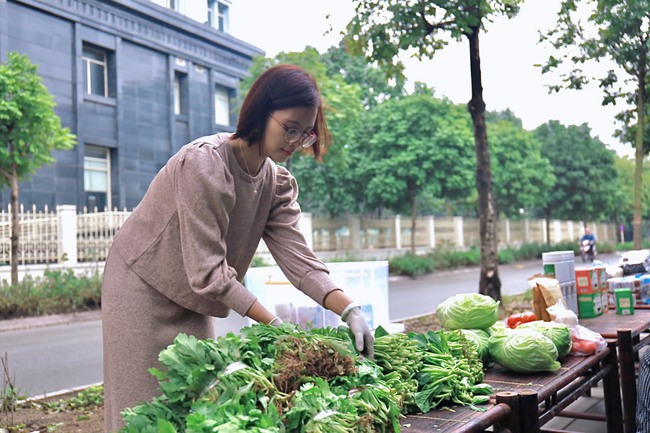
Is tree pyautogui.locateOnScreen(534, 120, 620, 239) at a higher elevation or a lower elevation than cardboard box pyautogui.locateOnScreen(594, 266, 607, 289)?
higher

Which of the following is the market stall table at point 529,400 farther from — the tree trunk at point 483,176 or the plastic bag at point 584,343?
the tree trunk at point 483,176

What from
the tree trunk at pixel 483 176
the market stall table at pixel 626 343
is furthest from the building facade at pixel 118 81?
the market stall table at pixel 626 343

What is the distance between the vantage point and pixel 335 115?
19.2m

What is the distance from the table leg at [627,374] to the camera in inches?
131

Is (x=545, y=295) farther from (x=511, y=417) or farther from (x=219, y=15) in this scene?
(x=219, y=15)

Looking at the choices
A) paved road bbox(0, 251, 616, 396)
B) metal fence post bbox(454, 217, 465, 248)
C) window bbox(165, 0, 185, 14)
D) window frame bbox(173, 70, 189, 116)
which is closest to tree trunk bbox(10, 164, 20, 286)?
paved road bbox(0, 251, 616, 396)

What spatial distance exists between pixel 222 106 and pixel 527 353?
27.1 m

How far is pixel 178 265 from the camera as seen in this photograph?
84.4 inches

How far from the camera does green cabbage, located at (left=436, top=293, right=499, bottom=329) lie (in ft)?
9.74

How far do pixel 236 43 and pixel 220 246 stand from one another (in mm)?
27637

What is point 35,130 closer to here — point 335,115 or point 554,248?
point 335,115

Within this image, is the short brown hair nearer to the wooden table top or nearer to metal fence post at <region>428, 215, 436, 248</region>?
the wooden table top

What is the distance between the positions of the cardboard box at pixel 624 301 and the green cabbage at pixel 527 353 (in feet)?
6.71

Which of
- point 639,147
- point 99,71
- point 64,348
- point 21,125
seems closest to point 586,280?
point 639,147
